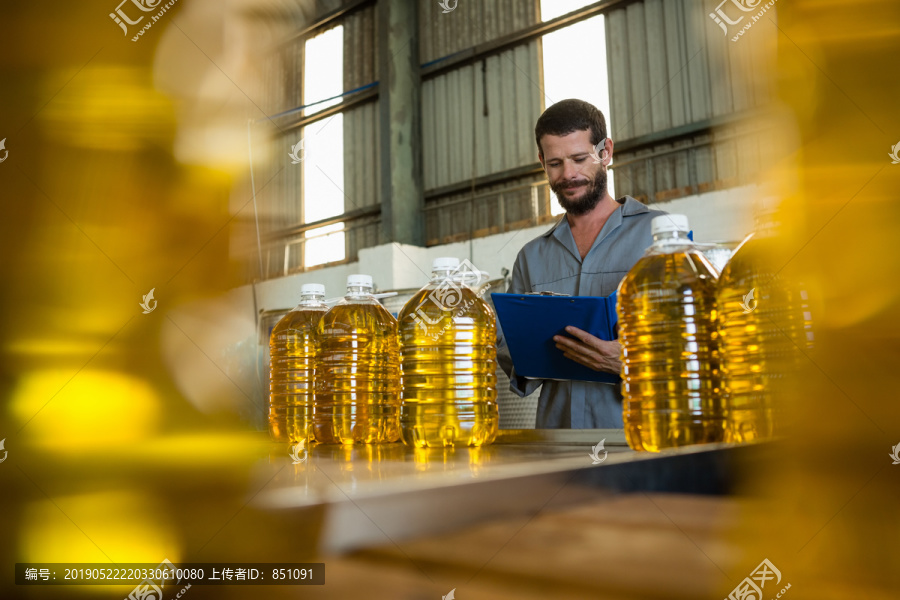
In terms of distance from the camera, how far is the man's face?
1.87 metres

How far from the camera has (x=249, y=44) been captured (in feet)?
0.92

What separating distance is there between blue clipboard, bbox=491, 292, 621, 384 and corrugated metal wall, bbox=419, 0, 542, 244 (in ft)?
15.0

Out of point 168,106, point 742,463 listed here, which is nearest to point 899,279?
point 742,463

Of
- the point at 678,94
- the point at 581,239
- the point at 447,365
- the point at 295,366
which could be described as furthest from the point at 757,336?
the point at 678,94

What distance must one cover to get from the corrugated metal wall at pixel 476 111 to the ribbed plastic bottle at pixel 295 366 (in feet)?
14.8

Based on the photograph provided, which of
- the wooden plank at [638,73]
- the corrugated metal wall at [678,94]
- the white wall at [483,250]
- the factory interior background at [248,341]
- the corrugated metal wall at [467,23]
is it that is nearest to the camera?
the factory interior background at [248,341]

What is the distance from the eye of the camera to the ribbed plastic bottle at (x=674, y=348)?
79 cm

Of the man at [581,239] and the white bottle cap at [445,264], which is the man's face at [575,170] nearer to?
the man at [581,239]

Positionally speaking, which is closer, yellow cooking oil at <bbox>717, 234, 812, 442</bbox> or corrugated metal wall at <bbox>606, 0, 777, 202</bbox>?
yellow cooking oil at <bbox>717, 234, 812, 442</bbox>

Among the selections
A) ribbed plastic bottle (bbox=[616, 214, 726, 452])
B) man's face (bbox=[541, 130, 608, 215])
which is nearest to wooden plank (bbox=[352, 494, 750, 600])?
ribbed plastic bottle (bbox=[616, 214, 726, 452])

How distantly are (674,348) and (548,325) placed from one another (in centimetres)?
43

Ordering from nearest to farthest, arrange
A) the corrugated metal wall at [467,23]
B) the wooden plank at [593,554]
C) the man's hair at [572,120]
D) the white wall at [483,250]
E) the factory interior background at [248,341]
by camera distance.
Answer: the factory interior background at [248,341]
the wooden plank at [593,554]
the man's hair at [572,120]
the white wall at [483,250]
the corrugated metal wall at [467,23]

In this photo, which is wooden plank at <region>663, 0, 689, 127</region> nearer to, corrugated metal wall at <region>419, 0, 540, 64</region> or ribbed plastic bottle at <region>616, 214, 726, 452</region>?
corrugated metal wall at <region>419, 0, 540, 64</region>

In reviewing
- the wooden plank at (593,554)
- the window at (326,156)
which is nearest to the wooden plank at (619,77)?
the window at (326,156)
